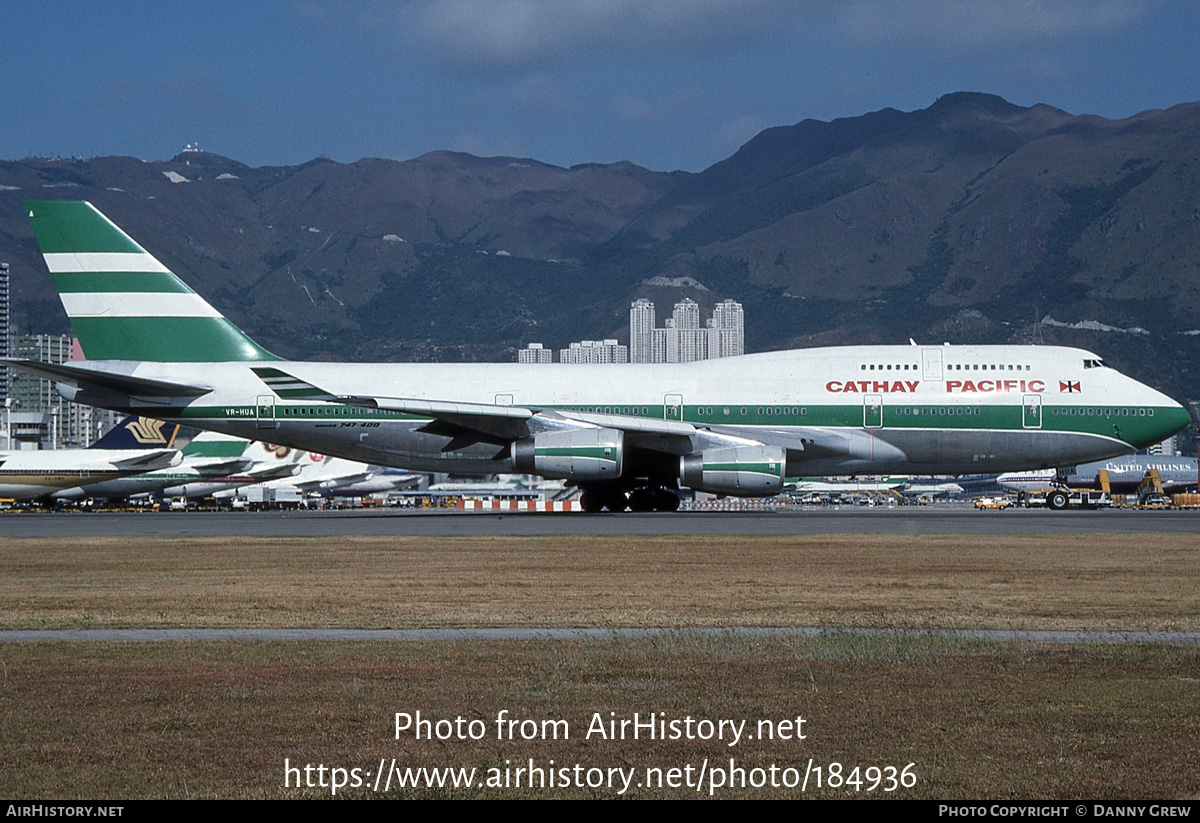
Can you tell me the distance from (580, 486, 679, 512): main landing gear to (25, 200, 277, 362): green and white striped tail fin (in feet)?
36.0

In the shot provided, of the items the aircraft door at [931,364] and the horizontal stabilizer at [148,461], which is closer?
the aircraft door at [931,364]

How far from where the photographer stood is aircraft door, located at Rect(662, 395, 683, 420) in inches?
1502

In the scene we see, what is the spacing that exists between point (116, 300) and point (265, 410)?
5.63 m

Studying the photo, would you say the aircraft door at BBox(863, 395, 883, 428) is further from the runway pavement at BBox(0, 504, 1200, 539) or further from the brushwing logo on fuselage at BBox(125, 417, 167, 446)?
the brushwing logo on fuselage at BBox(125, 417, 167, 446)

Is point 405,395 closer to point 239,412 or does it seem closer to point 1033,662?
point 239,412

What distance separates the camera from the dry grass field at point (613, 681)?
302 inches

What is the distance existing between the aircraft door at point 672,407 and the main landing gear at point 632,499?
9.04 feet

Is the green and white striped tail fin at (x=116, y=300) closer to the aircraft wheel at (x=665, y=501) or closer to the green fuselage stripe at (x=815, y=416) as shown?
the green fuselage stripe at (x=815, y=416)

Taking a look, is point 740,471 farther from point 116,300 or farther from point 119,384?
point 116,300

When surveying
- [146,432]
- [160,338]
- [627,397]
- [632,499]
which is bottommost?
[632,499]

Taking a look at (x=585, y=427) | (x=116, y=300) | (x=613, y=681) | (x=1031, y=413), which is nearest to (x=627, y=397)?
(x=585, y=427)

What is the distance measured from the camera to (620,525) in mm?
31953

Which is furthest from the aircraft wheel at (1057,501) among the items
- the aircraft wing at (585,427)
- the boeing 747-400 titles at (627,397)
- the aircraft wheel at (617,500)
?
the aircraft wheel at (617,500)

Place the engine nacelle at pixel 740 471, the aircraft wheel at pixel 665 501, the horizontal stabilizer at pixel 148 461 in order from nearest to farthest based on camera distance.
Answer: the engine nacelle at pixel 740 471
the aircraft wheel at pixel 665 501
the horizontal stabilizer at pixel 148 461
